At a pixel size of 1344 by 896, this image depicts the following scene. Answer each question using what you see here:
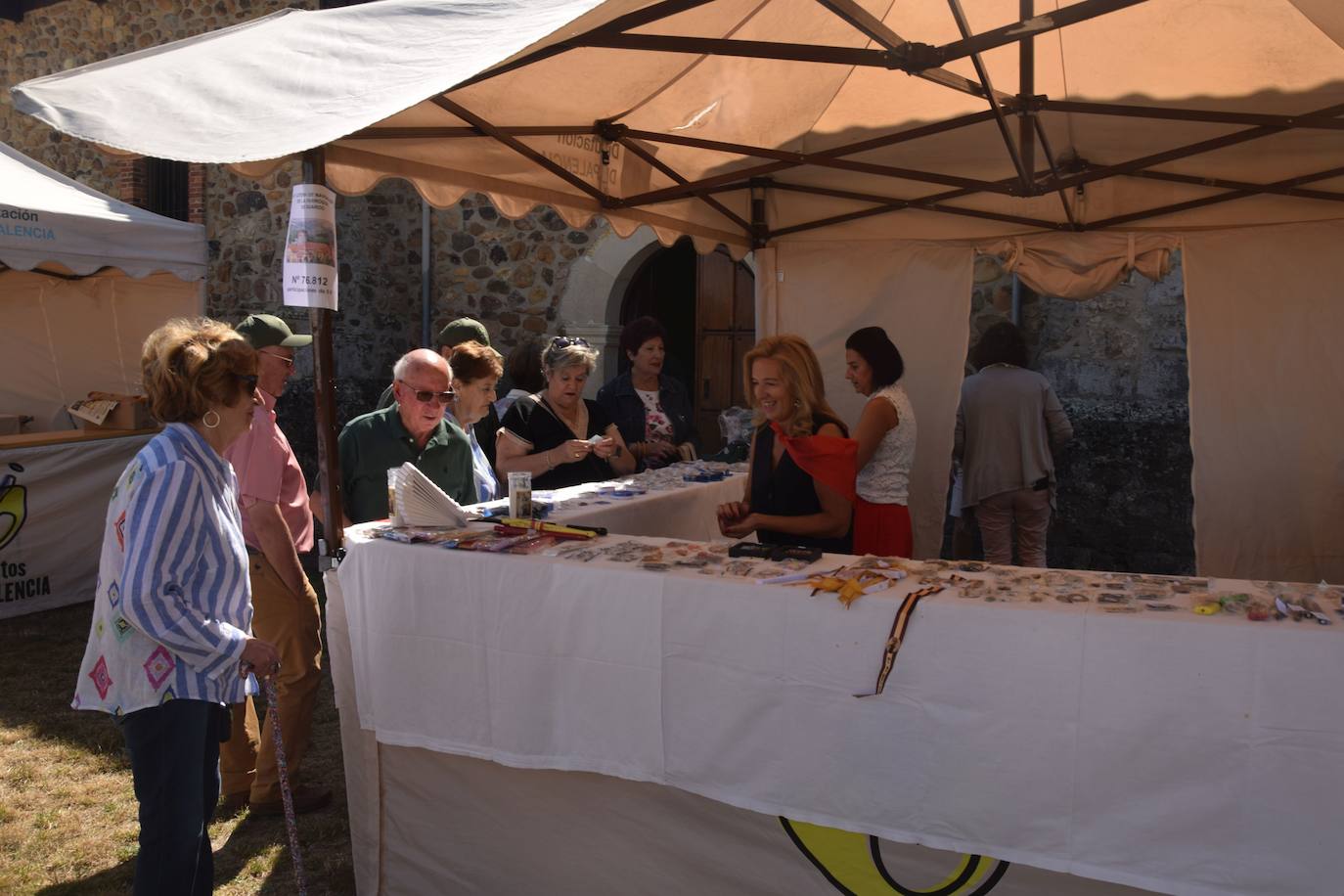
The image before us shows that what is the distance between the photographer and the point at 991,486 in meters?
5.20

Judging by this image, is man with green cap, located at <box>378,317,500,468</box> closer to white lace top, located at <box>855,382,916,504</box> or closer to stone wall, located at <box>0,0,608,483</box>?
white lace top, located at <box>855,382,916,504</box>

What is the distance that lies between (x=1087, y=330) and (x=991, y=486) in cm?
234

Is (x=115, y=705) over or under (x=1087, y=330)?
under

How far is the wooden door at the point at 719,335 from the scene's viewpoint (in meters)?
9.20

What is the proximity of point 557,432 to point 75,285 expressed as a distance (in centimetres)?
550

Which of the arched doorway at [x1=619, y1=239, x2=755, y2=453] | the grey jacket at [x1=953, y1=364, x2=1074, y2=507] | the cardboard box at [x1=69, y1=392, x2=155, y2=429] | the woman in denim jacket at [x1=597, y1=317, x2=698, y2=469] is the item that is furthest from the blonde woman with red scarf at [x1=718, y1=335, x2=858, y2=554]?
the arched doorway at [x1=619, y1=239, x2=755, y2=453]

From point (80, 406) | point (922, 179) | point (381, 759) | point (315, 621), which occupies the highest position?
point (922, 179)

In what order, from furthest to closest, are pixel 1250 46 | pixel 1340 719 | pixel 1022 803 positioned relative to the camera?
pixel 1250 46 < pixel 1022 803 < pixel 1340 719

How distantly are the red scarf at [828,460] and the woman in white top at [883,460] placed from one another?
932mm

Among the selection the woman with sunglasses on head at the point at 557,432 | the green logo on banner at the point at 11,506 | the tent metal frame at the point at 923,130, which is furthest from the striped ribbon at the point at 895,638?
the green logo on banner at the point at 11,506

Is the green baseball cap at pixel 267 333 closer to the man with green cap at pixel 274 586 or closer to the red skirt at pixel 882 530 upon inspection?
the man with green cap at pixel 274 586

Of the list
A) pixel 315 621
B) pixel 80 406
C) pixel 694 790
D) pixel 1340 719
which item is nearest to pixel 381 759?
pixel 315 621

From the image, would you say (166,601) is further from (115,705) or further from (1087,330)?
(1087,330)

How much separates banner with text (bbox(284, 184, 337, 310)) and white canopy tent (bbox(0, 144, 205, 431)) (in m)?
3.99
